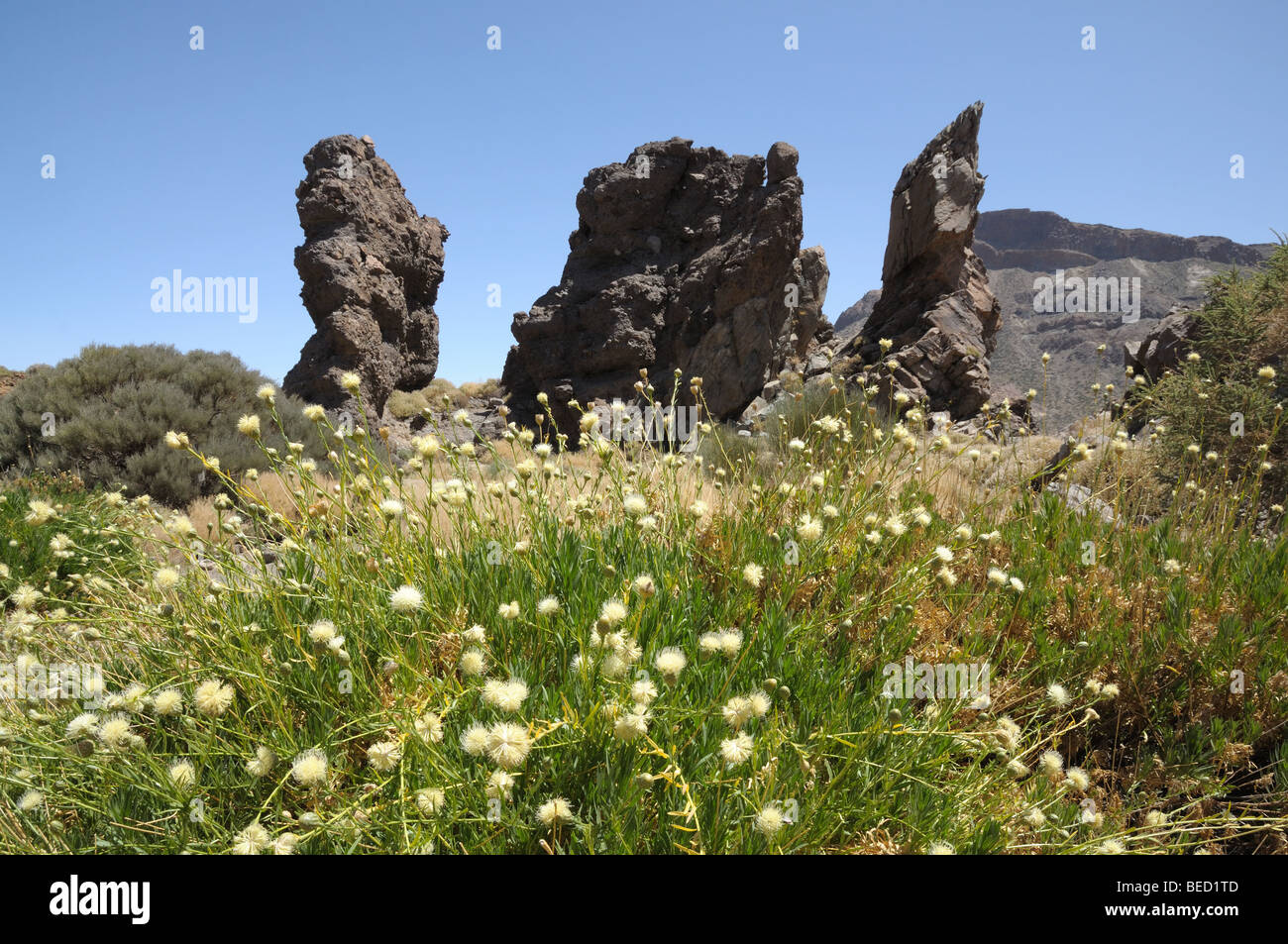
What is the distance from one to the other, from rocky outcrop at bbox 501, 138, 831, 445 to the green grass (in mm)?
14775

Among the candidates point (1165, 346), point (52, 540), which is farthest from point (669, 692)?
point (1165, 346)

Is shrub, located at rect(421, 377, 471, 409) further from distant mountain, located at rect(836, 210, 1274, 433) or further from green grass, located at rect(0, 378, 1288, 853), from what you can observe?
distant mountain, located at rect(836, 210, 1274, 433)

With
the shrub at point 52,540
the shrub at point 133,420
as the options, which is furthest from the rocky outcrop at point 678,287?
the shrub at point 52,540

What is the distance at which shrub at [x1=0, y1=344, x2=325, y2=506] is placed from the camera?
8.29m

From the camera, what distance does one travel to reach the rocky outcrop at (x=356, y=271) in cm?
1669

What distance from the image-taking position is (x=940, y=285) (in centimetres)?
1762

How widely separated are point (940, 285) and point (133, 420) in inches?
735
